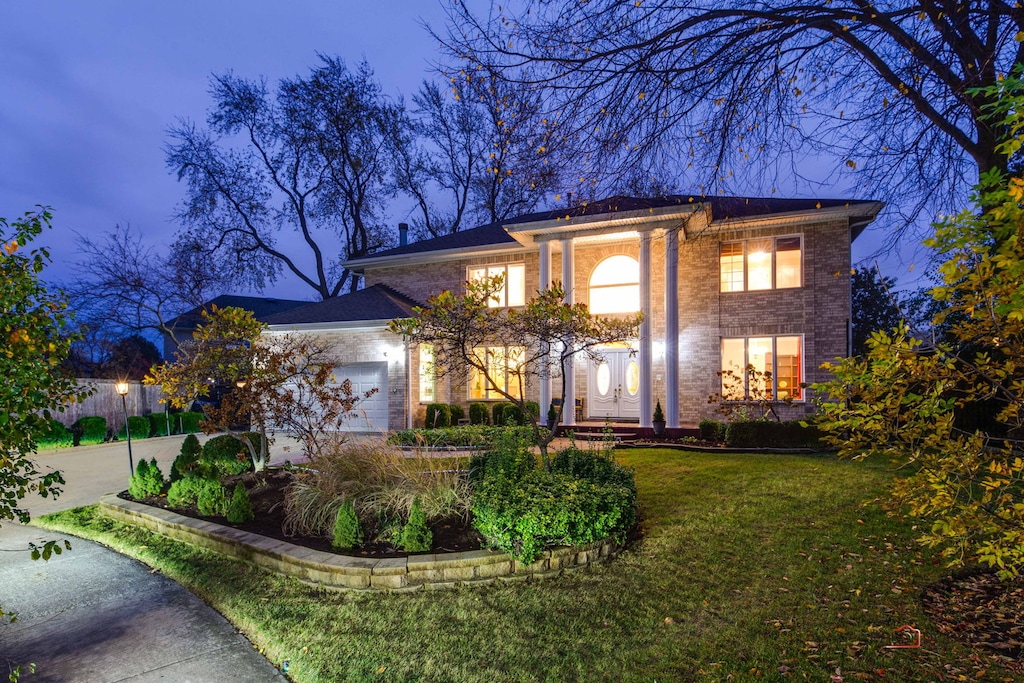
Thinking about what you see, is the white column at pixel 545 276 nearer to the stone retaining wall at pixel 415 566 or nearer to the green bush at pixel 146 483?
the green bush at pixel 146 483

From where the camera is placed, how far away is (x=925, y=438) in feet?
10.4

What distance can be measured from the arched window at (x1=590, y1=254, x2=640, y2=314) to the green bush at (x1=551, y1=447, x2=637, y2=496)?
8055 mm

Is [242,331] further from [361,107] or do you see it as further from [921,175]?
[361,107]

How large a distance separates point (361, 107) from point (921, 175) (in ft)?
83.4

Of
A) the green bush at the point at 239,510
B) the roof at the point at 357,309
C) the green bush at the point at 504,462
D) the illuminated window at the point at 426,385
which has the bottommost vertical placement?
the green bush at the point at 239,510

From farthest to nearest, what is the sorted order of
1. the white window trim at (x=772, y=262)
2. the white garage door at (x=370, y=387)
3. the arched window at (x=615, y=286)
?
the white garage door at (x=370, y=387)
the arched window at (x=615, y=286)
the white window trim at (x=772, y=262)

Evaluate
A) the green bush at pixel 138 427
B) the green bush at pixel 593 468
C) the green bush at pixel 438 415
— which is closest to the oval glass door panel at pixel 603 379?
the green bush at pixel 438 415

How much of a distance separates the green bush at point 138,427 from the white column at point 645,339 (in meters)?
15.8

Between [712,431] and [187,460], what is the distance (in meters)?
9.99

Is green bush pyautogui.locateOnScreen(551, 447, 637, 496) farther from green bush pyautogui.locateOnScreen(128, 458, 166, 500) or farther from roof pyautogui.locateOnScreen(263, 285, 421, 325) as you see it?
roof pyautogui.locateOnScreen(263, 285, 421, 325)

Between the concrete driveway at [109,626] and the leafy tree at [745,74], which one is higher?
the leafy tree at [745,74]

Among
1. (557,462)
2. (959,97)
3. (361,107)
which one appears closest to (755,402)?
(557,462)

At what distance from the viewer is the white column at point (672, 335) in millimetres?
12742

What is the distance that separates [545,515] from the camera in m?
4.77
